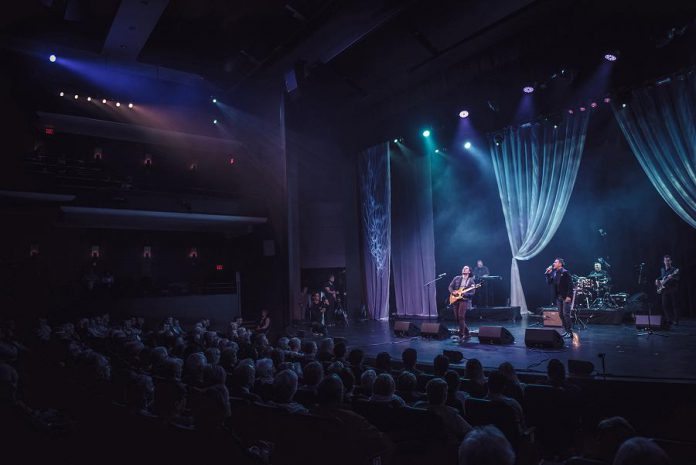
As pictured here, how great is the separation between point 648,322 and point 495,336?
3426 millimetres

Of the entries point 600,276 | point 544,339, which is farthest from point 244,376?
point 600,276

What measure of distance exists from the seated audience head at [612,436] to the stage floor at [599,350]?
3.59 metres

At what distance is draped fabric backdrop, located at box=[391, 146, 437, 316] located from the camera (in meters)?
15.6

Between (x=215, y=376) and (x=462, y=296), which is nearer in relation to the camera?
(x=215, y=376)

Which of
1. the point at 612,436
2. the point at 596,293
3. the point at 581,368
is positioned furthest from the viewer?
the point at 596,293

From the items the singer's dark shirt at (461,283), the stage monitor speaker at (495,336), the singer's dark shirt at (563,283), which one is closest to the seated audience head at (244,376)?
the stage monitor speaker at (495,336)

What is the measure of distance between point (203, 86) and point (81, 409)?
1350 cm

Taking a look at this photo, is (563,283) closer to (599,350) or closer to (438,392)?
Answer: (599,350)

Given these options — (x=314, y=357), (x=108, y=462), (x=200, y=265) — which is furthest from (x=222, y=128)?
(x=108, y=462)

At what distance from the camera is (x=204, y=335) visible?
8.55 metres

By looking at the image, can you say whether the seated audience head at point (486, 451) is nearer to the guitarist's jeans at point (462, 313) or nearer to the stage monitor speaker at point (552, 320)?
the guitarist's jeans at point (462, 313)

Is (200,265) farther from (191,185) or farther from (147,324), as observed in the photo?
(147,324)

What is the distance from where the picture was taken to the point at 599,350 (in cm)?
810

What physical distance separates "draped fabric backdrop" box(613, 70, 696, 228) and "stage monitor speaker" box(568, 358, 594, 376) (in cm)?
699
